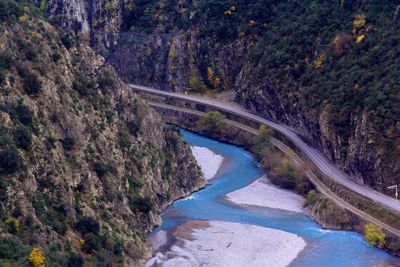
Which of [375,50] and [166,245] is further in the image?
[375,50]

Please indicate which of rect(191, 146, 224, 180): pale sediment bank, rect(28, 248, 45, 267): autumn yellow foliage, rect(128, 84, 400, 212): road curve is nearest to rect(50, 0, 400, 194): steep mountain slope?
rect(128, 84, 400, 212): road curve

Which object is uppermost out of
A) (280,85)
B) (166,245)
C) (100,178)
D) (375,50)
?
(375,50)

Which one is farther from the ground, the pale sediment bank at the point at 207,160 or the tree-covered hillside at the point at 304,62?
the tree-covered hillside at the point at 304,62

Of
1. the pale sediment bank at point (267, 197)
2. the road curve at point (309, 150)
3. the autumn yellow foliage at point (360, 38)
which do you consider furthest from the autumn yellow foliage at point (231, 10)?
the pale sediment bank at point (267, 197)

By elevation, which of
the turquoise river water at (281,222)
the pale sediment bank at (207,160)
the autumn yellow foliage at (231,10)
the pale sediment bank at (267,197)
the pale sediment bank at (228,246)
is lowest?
the pale sediment bank at (228,246)

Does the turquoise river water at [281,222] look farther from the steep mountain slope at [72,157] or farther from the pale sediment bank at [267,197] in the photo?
the steep mountain slope at [72,157]

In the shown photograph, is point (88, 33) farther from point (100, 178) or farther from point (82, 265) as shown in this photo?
point (82, 265)

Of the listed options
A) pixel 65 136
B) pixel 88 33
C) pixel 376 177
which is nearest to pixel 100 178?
pixel 65 136
